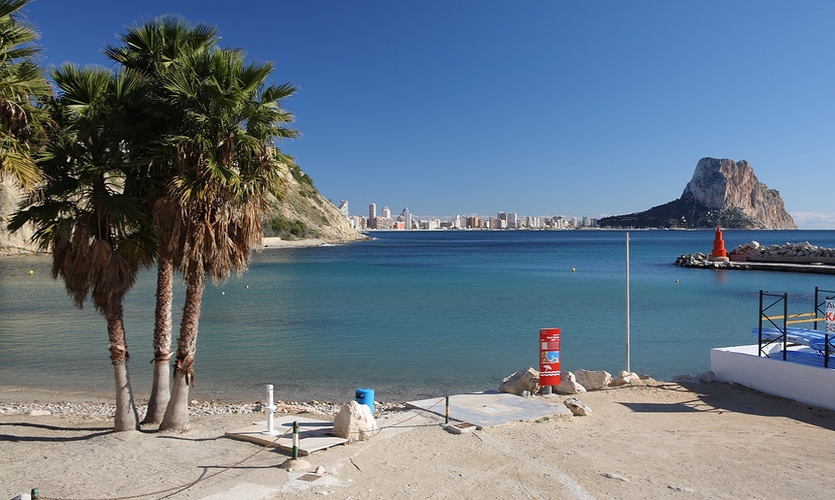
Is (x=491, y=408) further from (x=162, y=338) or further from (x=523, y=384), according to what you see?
→ (x=162, y=338)

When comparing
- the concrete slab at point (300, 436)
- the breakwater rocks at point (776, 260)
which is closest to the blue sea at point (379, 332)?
the concrete slab at point (300, 436)

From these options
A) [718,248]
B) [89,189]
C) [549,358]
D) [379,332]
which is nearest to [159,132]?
[89,189]

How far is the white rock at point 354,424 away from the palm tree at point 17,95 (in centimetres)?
548

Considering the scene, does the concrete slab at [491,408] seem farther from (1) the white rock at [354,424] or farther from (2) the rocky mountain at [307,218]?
(2) the rocky mountain at [307,218]

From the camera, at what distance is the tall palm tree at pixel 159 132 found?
8.79m

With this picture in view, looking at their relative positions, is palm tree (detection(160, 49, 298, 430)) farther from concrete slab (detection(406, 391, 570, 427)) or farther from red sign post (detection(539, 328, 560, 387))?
red sign post (detection(539, 328, 560, 387))

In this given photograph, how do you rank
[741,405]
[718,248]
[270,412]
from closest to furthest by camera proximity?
[270,412], [741,405], [718,248]

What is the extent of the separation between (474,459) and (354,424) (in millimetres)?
1968

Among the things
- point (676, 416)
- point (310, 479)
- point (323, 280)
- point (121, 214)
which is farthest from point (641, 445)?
point (323, 280)

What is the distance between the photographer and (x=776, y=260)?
6172 centimetres

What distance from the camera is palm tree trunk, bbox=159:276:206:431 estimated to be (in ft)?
30.2

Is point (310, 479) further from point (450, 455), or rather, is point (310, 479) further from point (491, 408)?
point (491, 408)

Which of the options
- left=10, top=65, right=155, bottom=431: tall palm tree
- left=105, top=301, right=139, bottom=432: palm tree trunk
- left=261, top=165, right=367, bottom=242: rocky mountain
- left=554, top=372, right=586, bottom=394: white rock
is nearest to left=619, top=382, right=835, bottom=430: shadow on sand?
left=554, top=372, right=586, bottom=394: white rock

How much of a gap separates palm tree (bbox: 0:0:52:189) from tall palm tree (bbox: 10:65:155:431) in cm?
51
